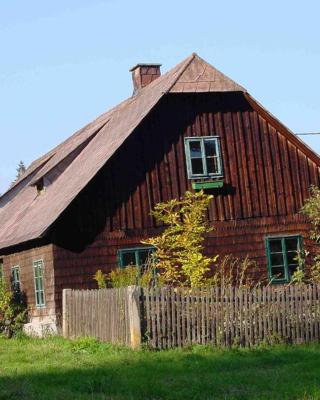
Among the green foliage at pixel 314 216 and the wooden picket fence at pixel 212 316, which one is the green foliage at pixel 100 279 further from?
the green foliage at pixel 314 216

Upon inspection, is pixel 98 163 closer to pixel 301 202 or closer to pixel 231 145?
pixel 231 145

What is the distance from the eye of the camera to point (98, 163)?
22797mm

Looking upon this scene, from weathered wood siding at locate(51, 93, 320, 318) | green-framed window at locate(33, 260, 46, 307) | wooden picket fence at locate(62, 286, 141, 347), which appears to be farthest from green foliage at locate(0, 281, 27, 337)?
wooden picket fence at locate(62, 286, 141, 347)

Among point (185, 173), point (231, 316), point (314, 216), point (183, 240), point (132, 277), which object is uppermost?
point (185, 173)

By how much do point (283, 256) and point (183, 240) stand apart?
344cm

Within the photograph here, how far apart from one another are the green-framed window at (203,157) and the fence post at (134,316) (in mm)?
7971

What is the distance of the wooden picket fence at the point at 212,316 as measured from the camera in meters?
16.5

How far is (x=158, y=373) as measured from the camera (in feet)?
42.7

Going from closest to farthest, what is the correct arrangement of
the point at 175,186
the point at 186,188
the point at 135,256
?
the point at 135,256
the point at 175,186
the point at 186,188

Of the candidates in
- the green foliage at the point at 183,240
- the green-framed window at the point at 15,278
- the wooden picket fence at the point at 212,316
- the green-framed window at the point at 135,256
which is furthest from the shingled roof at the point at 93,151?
the wooden picket fence at the point at 212,316

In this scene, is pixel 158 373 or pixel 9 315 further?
pixel 9 315

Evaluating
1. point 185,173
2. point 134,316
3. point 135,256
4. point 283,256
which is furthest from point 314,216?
point 134,316

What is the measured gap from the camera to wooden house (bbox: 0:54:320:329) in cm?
2248

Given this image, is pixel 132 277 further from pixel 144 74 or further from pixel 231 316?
pixel 144 74
